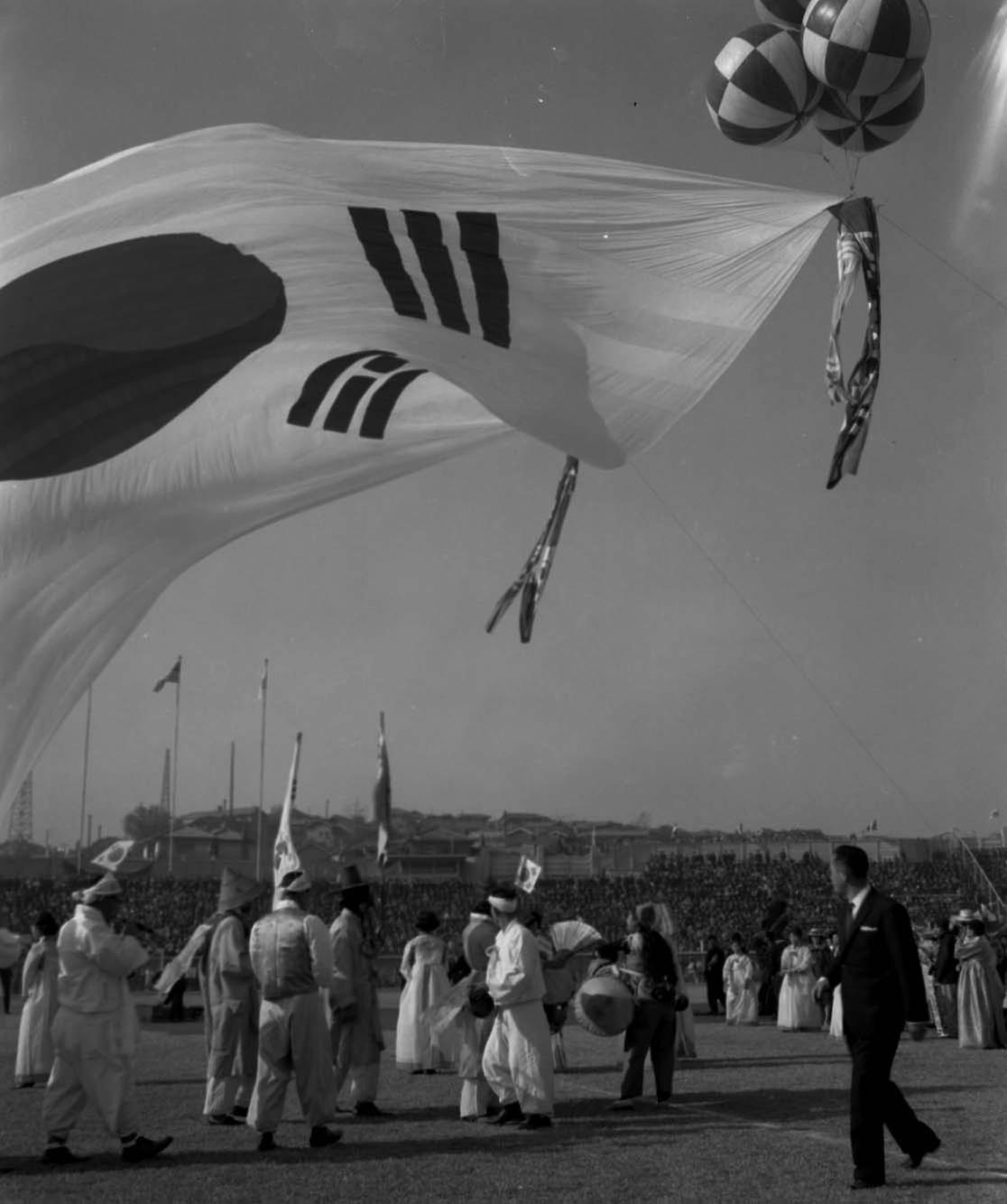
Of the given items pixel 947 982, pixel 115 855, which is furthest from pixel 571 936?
pixel 947 982

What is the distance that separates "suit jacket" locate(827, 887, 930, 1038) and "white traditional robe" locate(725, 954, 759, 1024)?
1311 cm

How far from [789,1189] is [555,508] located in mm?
3940

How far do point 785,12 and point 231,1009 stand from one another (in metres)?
7.12

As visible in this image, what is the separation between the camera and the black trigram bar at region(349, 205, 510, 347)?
21.7 ft

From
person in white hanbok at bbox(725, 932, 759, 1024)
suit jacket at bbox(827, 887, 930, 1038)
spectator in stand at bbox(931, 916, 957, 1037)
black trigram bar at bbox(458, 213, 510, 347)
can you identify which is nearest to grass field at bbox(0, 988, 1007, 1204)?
suit jacket at bbox(827, 887, 930, 1038)

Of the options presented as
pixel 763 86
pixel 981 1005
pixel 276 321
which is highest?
pixel 763 86

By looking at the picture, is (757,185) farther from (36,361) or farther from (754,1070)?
(754,1070)

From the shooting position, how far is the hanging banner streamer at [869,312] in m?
7.00

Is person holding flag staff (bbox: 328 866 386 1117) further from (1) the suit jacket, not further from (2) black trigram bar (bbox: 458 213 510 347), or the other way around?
(2) black trigram bar (bbox: 458 213 510 347)

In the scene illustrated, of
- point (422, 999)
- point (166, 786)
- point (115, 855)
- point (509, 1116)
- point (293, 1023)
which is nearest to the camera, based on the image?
point (293, 1023)

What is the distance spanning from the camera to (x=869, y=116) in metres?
7.75

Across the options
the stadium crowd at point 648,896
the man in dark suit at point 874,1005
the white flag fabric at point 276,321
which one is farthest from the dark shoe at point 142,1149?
the stadium crowd at point 648,896

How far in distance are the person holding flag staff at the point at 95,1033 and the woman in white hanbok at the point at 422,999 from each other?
423cm

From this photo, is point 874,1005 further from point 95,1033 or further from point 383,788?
point 383,788
